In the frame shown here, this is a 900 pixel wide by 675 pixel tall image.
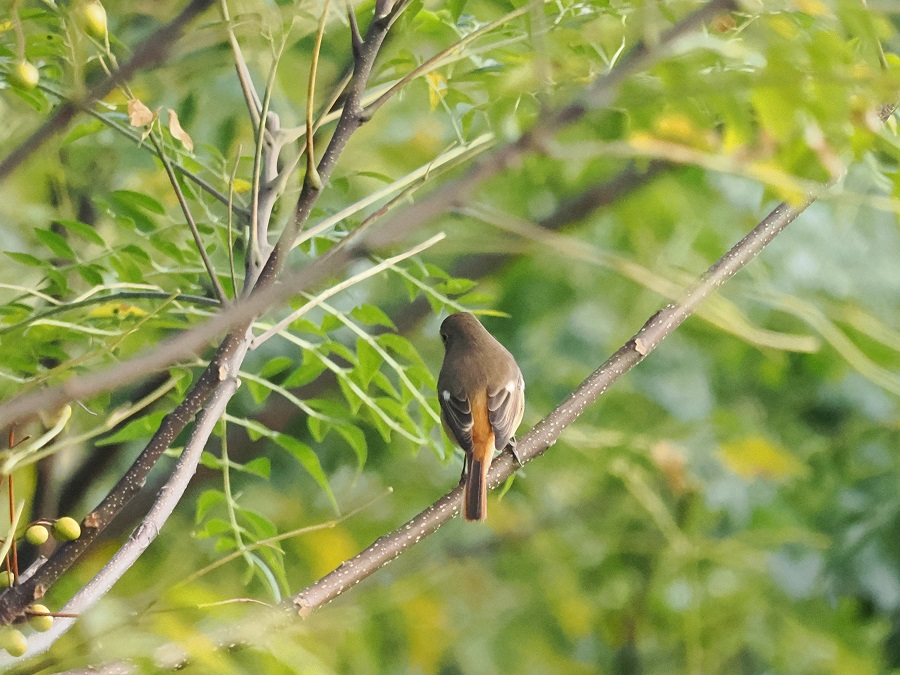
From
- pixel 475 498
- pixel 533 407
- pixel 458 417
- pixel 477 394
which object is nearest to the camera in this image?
pixel 475 498

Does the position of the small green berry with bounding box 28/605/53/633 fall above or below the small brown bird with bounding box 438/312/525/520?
above

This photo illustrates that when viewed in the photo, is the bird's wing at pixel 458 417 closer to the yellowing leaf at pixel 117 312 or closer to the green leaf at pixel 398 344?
the green leaf at pixel 398 344

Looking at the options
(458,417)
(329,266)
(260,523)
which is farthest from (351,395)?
(329,266)

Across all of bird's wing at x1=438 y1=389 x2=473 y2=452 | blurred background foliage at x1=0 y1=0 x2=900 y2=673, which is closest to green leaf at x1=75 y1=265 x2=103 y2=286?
blurred background foliage at x1=0 y1=0 x2=900 y2=673

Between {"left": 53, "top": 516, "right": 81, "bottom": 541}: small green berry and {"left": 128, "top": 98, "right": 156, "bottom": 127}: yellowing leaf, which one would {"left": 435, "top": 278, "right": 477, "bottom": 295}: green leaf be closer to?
{"left": 128, "top": 98, "right": 156, "bottom": 127}: yellowing leaf

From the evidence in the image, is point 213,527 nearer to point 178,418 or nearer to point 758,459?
point 178,418

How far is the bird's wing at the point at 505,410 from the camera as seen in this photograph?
2.95 meters

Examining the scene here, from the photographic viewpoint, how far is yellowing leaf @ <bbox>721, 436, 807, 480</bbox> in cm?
356

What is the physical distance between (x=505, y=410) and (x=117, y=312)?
138 cm

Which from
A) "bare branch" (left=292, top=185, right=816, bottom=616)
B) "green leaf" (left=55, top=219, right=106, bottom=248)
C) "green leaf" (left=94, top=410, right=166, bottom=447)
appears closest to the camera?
"bare branch" (left=292, top=185, right=816, bottom=616)

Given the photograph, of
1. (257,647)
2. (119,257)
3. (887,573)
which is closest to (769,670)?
(887,573)

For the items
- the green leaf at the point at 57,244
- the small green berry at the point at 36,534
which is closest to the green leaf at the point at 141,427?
the green leaf at the point at 57,244

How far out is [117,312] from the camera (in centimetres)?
192

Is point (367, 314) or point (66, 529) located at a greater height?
point (66, 529)
